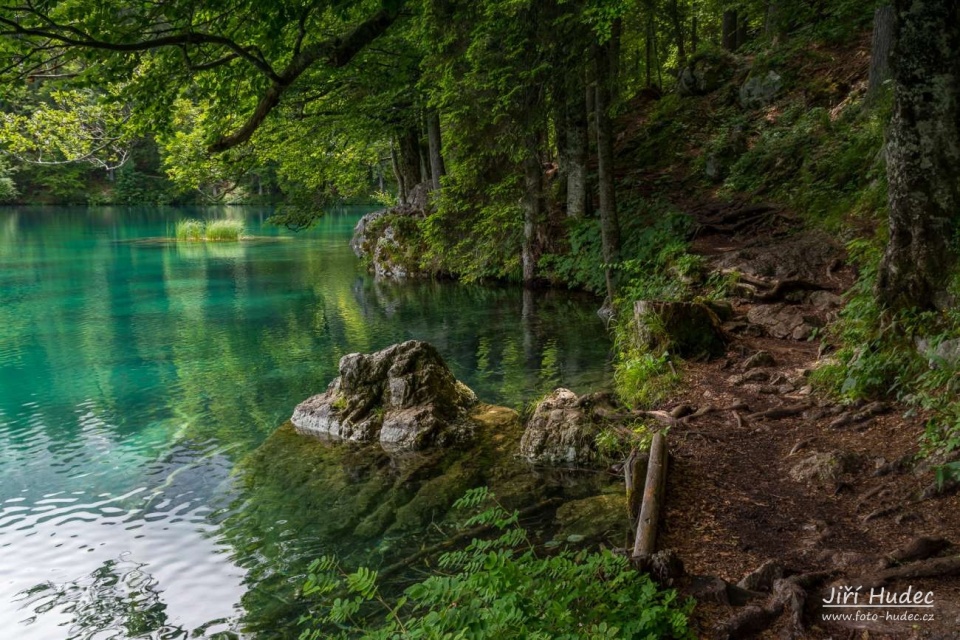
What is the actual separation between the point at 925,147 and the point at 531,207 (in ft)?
44.2

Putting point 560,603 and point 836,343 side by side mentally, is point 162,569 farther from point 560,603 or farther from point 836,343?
point 836,343

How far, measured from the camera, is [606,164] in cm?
1417

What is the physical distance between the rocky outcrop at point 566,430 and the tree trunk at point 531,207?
1055 centimetres

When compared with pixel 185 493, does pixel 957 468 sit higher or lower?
higher

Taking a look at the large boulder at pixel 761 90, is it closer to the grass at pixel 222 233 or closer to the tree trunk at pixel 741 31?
the tree trunk at pixel 741 31

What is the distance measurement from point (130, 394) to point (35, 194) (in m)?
78.1

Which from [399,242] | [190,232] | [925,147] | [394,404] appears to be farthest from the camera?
[190,232]

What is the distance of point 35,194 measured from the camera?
76688 mm

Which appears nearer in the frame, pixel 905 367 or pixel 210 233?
pixel 905 367

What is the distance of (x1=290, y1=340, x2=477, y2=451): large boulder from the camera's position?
9586mm

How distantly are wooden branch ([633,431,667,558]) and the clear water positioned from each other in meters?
3.29

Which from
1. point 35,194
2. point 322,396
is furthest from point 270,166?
point 322,396

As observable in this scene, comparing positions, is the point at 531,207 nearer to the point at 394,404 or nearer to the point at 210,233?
the point at 394,404

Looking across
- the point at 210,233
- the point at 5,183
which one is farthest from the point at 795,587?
the point at 5,183
